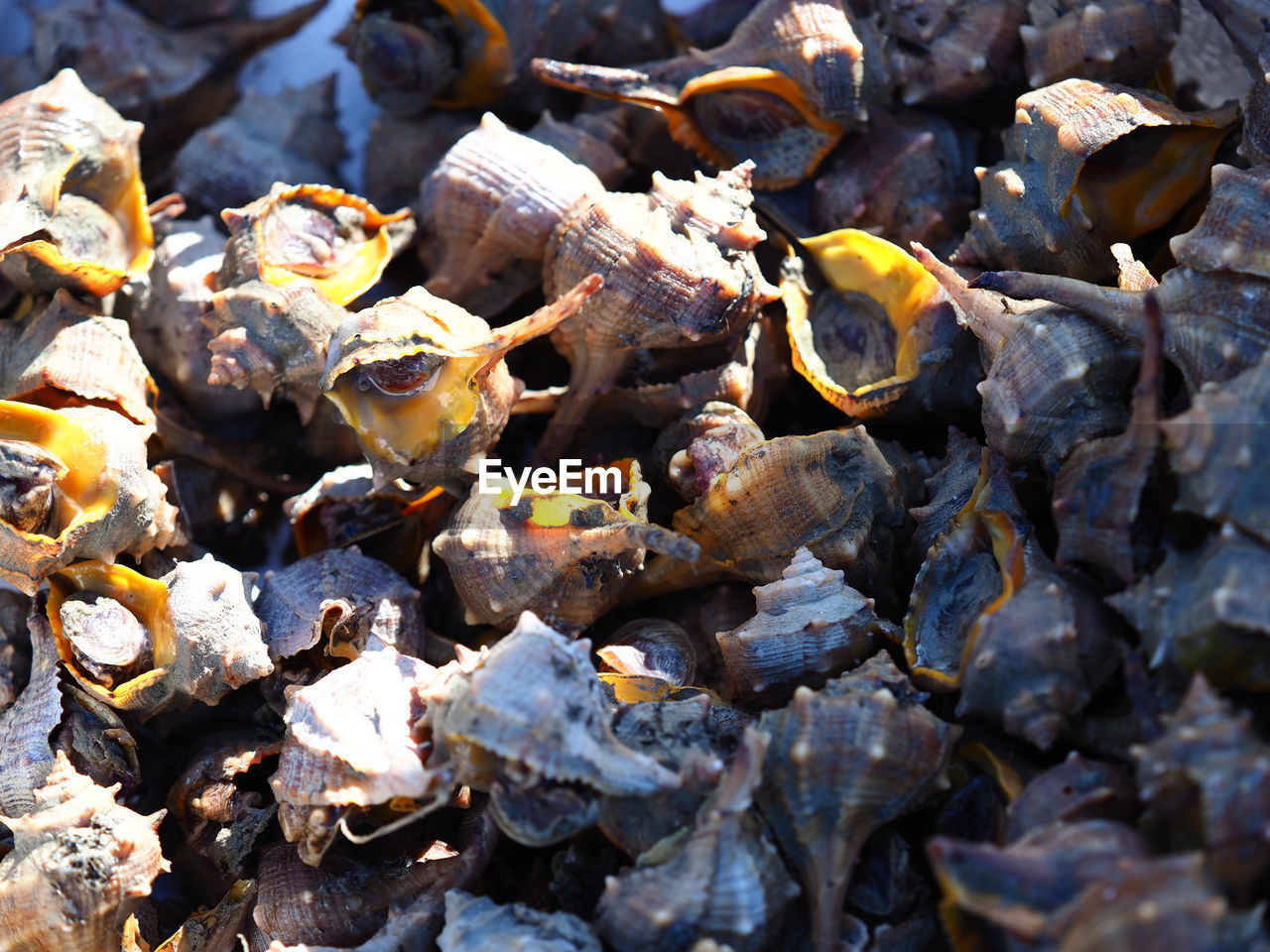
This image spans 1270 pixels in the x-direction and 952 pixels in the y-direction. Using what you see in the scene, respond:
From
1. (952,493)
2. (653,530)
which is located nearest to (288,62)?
(653,530)

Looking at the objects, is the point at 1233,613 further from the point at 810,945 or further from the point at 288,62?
the point at 288,62

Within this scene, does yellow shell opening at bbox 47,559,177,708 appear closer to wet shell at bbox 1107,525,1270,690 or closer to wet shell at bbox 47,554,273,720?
wet shell at bbox 47,554,273,720

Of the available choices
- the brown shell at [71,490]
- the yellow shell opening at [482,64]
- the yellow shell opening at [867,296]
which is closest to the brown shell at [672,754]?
the yellow shell opening at [867,296]

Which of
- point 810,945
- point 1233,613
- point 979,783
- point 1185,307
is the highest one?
point 1185,307

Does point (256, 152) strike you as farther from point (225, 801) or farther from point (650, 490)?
point (225, 801)

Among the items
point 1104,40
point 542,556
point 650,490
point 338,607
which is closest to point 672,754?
point 542,556

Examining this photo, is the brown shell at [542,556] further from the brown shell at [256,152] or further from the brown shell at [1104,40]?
the brown shell at [1104,40]
